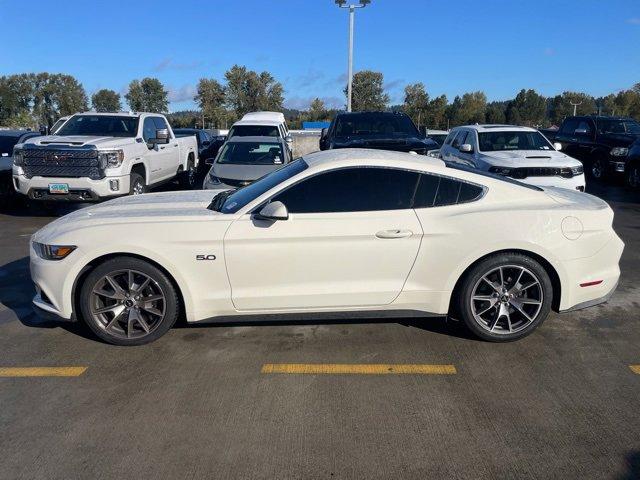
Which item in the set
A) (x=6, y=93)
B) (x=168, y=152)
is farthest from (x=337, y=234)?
(x=6, y=93)

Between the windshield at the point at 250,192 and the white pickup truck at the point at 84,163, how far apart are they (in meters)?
5.44

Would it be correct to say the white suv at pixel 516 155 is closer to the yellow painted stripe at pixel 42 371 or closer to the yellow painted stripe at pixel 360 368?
the yellow painted stripe at pixel 360 368

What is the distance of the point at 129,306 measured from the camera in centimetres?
441

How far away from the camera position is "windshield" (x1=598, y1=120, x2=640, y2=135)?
52.7 ft

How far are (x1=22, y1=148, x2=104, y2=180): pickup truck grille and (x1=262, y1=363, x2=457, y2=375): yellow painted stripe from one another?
6.98 meters

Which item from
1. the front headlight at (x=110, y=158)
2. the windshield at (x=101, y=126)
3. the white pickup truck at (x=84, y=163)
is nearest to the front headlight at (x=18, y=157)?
the white pickup truck at (x=84, y=163)

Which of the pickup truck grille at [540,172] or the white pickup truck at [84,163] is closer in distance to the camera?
the white pickup truck at [84,163]

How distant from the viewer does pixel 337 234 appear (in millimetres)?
4301

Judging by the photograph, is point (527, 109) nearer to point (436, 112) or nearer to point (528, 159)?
point (436, 112)

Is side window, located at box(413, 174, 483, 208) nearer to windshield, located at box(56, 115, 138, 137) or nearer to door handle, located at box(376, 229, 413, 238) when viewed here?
door handle, located at box(376, 229, 413, 238)

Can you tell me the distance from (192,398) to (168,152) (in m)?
9.83

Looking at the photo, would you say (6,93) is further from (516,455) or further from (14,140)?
(516,455)

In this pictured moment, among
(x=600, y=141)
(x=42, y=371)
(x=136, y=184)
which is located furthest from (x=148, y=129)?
(x=600, y=141)

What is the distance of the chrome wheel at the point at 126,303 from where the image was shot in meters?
4.37
